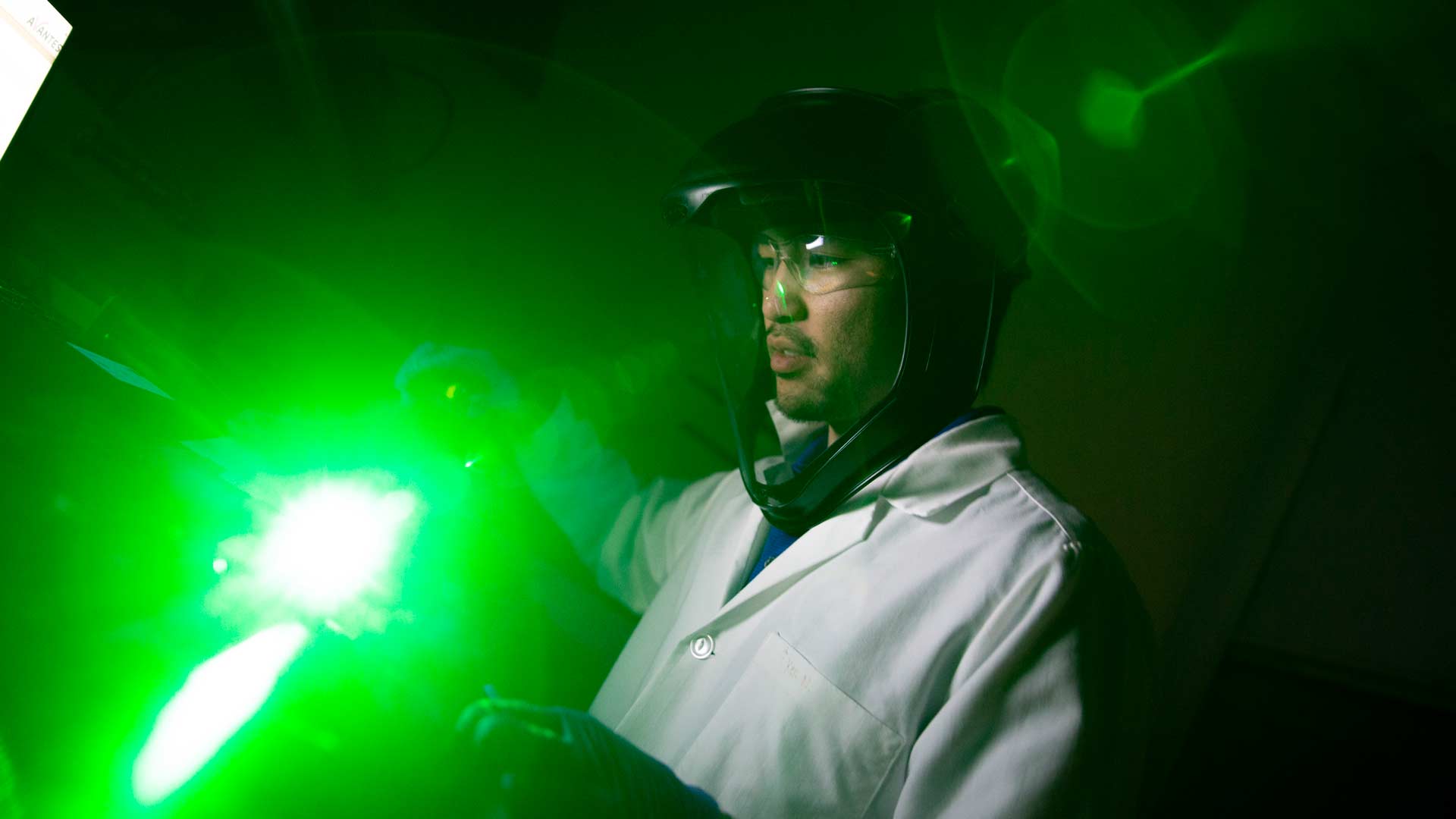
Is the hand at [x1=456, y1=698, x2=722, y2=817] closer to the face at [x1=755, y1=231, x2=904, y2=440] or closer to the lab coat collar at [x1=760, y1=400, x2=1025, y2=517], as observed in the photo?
the lab coat collar at [x1=760, y1=400, x2=1025, y2=517]

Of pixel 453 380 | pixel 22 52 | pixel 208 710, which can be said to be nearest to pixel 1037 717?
pixel 208 710

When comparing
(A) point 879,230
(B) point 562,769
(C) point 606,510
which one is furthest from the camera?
(C) point 606,510

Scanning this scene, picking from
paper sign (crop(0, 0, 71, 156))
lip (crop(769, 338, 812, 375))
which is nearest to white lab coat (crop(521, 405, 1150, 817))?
lip (crop(769, 338, 812, 375))

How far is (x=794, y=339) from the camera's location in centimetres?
133

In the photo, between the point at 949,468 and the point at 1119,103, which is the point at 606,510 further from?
the point at 1119,103

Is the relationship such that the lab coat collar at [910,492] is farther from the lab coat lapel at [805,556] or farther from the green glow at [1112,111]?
the green glow at [1112,111]

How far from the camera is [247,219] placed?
1.54 m

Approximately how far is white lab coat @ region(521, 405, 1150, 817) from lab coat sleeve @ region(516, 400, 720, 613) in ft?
1.22

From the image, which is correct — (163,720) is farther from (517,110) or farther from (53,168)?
(517,110)

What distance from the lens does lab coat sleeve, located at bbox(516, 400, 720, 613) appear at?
167cm

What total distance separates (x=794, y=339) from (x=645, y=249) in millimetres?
694

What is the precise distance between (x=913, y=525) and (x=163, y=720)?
44.8 inches

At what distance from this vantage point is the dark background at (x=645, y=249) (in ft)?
4.73

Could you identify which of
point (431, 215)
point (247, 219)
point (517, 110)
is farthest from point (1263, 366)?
point (247, 219)
